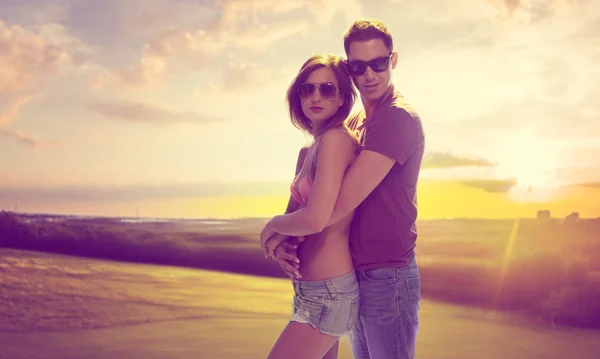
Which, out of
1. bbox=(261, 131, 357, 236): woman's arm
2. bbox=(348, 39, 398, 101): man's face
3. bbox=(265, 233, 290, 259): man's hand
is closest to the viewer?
bbox=(261, 131, 357, 236): woman's arm

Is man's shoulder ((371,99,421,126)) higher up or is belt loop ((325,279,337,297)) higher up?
man's shoulder ((371,99,421,126))

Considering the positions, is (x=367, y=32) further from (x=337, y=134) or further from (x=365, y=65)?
(x=337, y=134)

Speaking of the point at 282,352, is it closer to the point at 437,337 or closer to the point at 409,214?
the point at 409,214

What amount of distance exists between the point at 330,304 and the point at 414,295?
Result: 0.39m

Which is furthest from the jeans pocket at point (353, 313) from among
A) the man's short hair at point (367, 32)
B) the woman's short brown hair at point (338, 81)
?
the man's short hair at point (367, 32)

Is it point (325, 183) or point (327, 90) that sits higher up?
point (327, 90)

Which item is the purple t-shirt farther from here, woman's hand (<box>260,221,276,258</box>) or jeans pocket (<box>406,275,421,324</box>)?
woman's hand (<box>260,221,276,258</box>)

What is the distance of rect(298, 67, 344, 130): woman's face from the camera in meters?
2.54

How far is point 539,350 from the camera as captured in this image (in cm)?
592

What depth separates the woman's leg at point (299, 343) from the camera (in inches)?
95.3

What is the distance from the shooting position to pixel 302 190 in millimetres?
2529

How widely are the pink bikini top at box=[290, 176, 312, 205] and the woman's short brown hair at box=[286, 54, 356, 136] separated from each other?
25 centimetres

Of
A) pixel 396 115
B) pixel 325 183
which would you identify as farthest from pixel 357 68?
pixel 325 183

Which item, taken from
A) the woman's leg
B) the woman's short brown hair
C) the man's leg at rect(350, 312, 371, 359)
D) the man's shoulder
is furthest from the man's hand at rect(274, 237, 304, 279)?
the man's shoulder
